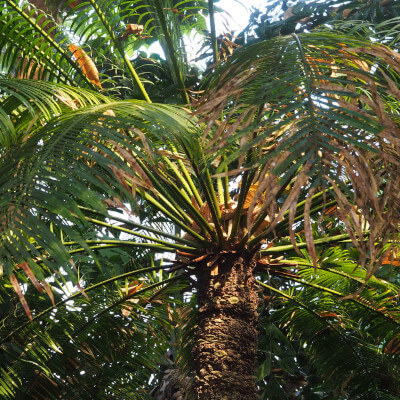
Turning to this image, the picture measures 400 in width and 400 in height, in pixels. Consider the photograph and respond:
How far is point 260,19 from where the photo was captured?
578cm

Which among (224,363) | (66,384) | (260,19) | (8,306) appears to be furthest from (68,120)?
(260,19)

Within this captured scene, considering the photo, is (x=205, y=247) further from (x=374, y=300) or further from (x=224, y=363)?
(x=374, y=300)

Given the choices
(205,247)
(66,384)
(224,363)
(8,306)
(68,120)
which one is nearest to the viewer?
(68,120)

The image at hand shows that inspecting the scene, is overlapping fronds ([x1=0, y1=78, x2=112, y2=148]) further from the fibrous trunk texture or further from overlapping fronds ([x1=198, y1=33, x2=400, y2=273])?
the fibrous trunk texture

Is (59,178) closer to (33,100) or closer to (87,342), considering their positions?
(33,100)

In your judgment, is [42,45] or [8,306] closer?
[42,45]

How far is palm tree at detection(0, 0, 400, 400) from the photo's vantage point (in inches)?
66.4

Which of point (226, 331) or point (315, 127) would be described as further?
point (226, 331)

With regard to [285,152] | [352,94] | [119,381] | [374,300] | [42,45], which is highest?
[42,45]

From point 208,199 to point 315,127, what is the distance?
1.21m

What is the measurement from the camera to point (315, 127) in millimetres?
1647

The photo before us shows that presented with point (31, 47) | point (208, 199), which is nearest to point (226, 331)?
point (208, 199)

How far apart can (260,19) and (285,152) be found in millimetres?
4442

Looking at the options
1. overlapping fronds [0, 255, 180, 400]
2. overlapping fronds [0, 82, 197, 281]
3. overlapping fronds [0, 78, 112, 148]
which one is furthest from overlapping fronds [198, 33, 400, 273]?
overlapping fronds [0, 255, 180, 400]
